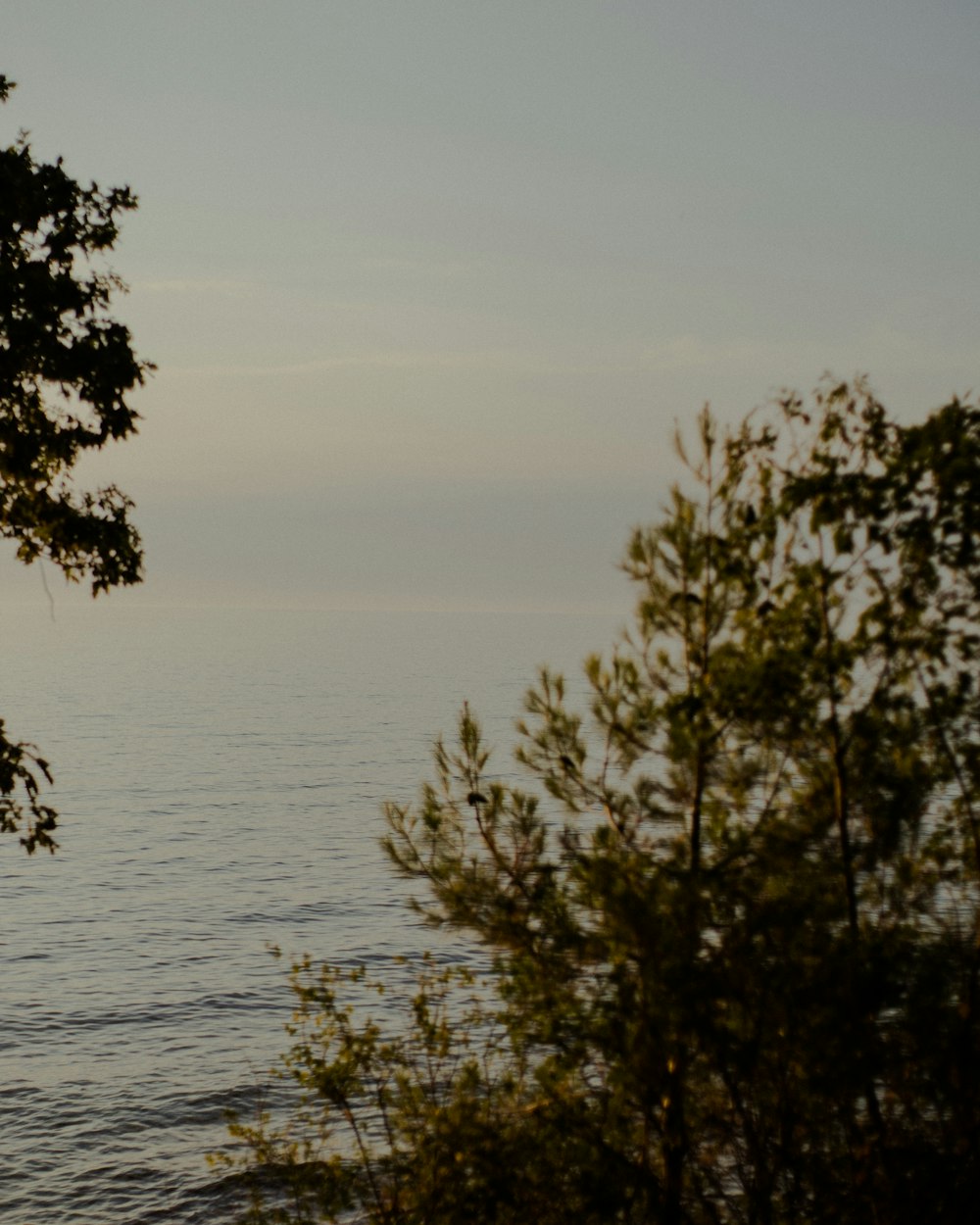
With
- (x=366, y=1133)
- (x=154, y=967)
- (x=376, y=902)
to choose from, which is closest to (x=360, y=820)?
(x=376, y=902)

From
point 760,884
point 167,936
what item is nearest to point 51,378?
point 760,884

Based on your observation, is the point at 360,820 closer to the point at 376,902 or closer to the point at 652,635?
the point at 376,902

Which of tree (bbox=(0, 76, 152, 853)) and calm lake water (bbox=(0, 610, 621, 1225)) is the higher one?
tree (bbox=(0, 76, 152, 853))

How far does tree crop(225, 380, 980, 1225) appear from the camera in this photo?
7.96 meters

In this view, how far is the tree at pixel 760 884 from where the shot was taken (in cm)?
796

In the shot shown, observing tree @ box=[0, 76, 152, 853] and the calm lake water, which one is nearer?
tree @ box=[0, 76, 152, 853]

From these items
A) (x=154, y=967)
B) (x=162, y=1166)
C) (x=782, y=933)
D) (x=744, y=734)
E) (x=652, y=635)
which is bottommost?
(x=162, y=1166)

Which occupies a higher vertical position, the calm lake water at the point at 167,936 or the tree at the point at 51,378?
the tree at the point at 51,378

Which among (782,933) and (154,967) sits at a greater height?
(782,933)

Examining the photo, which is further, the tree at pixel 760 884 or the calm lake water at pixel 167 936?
the calm lake water at pixel 167 936

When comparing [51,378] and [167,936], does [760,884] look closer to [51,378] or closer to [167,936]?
[51,378]

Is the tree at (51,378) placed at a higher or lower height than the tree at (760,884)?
higher

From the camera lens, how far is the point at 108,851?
58.4 metres

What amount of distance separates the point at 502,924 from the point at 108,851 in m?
53.0
